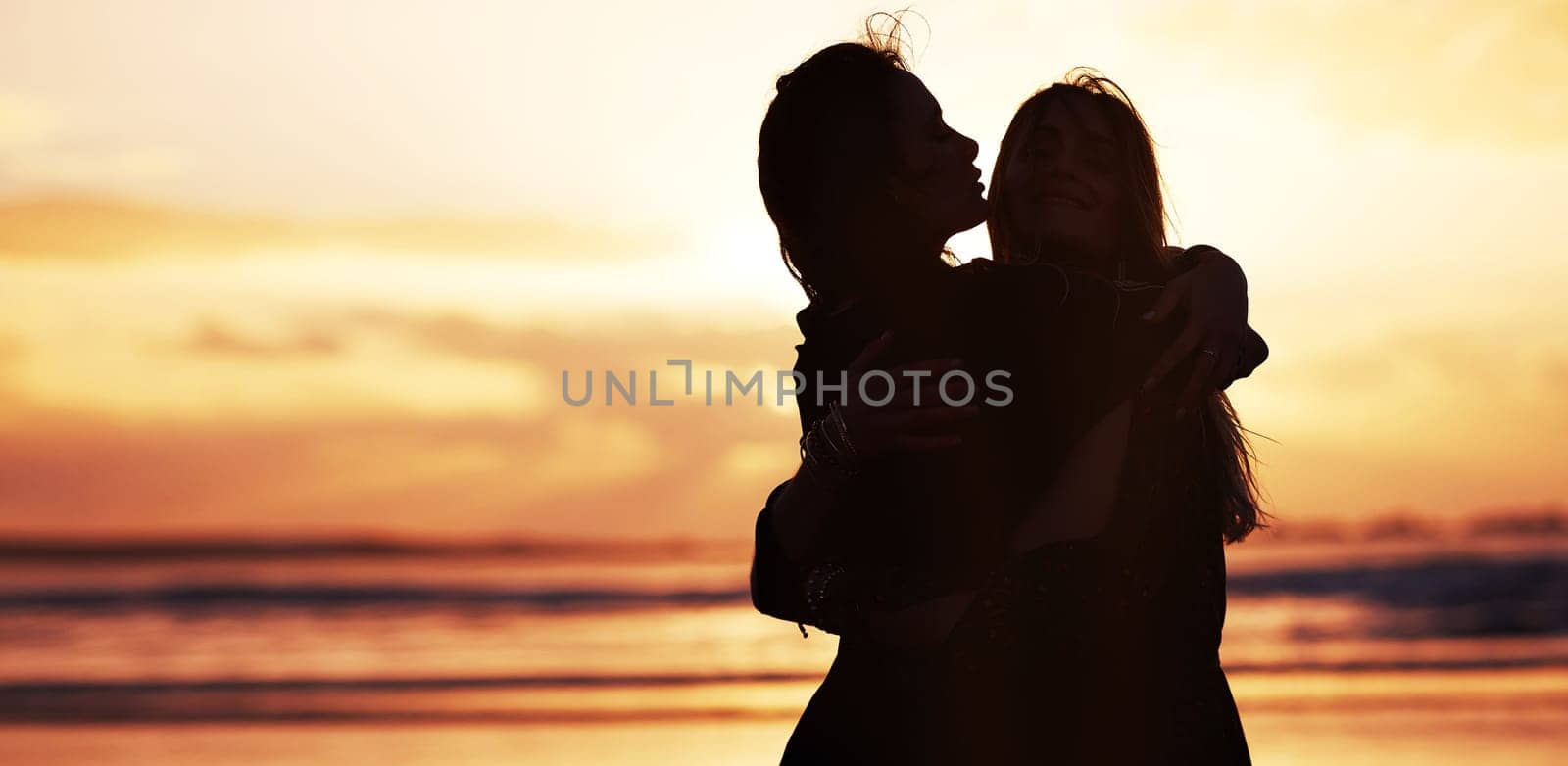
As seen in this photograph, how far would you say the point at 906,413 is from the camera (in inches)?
67.2

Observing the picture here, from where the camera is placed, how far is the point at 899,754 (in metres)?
1.87

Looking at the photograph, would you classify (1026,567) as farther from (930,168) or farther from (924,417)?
(930,168)

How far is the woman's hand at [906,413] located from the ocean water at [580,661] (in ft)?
19.0

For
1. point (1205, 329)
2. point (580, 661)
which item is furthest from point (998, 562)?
point (580, 661)

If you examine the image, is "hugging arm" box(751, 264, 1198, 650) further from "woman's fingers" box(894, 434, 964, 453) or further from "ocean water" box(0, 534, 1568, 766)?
"ocean water" box(0, 534, 1568, 766)

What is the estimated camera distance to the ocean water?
26.0 ft

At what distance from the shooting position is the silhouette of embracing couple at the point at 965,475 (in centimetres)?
177

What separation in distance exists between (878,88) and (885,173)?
115 millimetres

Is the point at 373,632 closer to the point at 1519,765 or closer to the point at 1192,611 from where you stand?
the point at 1519,765

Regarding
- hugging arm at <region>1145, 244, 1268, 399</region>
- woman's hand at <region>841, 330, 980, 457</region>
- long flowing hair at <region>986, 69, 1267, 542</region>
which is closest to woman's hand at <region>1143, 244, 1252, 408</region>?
hugging arm at <region>1145, 244, 1268, 399</region>

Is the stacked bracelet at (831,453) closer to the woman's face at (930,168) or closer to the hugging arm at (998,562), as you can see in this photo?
the hugging arm at (998,562)

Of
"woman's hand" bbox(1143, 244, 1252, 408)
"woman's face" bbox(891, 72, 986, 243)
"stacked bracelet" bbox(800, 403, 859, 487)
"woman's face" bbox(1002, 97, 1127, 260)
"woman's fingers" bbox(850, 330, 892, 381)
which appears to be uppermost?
"woman's face" bbox(1002, 97, 1127, 260)

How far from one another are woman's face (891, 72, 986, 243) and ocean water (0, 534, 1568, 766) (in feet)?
18.8

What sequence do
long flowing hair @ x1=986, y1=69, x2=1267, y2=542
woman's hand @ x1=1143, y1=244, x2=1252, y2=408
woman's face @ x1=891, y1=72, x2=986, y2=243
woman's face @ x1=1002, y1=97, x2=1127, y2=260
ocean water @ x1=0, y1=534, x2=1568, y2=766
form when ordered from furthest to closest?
ocean water @ x1=0, y1=534, x2=1568, y2=766 → woman's face @ x1=1002, y1=97, x2=1127, y2=260 → long flowing hair @ x1=986, y1=69, x2=1267, y2=542 → woman's hand @ x1=1143, y1=244, x2=1252, y2=408 → woman's face @ x1=891, y1=72, x2=986, y2=243
